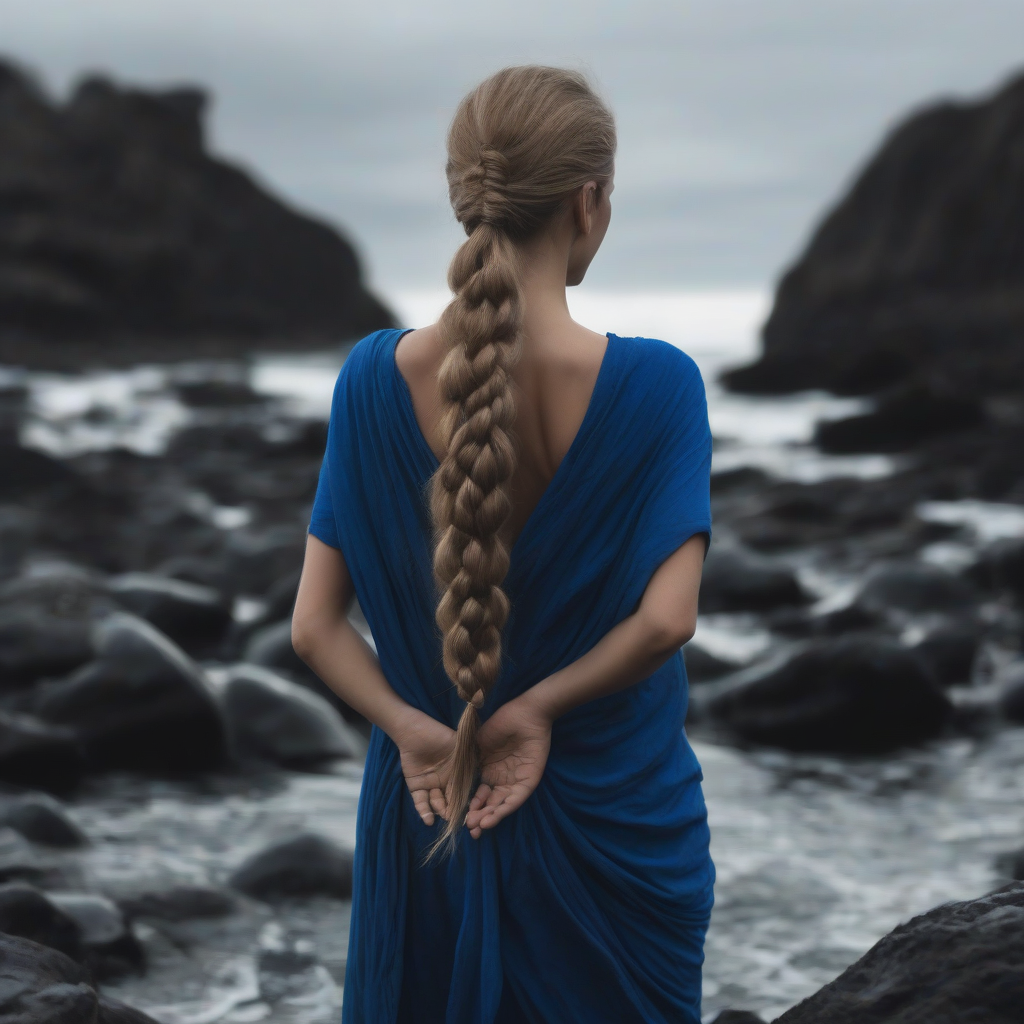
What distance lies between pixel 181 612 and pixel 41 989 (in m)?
5.35

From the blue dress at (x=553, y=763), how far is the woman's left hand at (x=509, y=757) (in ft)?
0.37

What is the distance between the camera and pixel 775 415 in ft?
73.8

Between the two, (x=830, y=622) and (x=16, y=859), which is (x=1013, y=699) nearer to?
(x=830, y=622)

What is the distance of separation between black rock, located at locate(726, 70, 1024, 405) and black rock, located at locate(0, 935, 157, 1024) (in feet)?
72.2

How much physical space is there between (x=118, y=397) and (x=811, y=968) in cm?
2493

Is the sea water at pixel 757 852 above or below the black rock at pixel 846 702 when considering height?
below

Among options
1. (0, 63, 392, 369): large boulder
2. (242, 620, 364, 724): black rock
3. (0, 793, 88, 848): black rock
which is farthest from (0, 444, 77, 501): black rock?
(0, 63, 392, 369): large boulder

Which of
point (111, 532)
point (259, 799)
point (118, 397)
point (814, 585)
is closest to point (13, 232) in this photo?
point (118, 397)

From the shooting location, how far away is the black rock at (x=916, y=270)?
25969mm

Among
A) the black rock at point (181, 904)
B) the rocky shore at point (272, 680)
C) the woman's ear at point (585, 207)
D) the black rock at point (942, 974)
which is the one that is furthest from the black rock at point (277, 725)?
the woman's ear at point (585, 207)

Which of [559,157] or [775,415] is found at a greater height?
[775,415]

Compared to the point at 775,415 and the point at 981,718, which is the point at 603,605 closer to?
the point at 981,718

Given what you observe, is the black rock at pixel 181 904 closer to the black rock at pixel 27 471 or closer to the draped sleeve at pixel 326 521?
the draped sleeve at pixel 326 521

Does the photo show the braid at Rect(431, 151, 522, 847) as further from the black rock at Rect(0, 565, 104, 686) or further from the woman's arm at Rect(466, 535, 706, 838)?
the black rock at Rect(0, 565, 104, 686)
